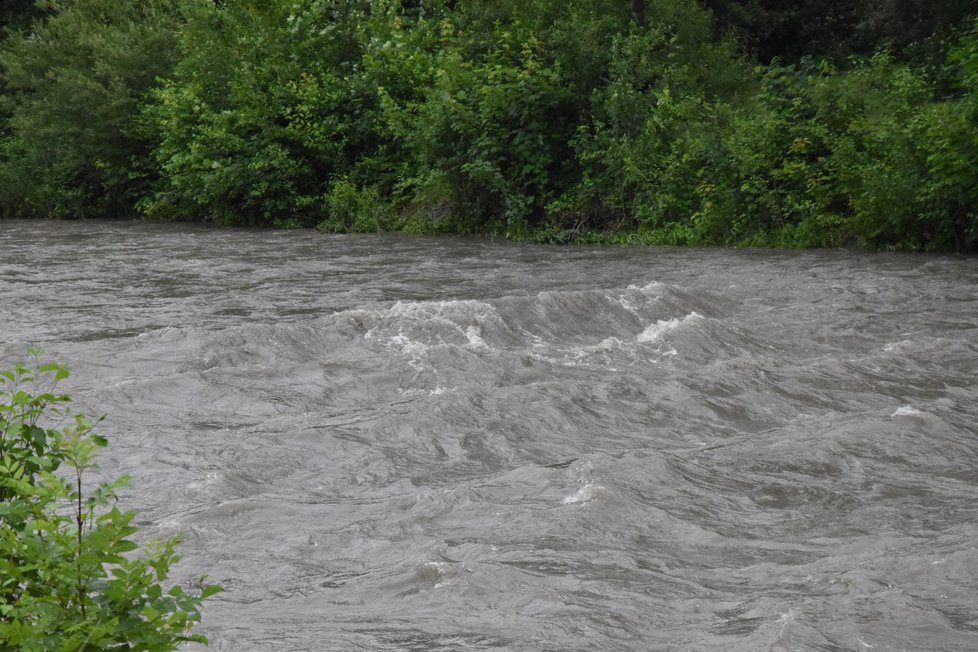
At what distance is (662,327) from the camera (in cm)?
1142

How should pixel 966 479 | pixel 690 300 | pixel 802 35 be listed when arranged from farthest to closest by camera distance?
pixel 802 35, pixel 690 300, pixel 966 479

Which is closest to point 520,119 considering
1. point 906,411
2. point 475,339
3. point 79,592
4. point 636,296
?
point 636,296

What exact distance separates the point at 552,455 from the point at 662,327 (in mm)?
4132

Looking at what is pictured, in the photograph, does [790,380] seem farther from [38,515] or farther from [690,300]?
[38,515]

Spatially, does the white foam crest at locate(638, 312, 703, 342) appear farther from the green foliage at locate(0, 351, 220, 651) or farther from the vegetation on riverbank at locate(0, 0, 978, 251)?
the green foliage at locate(0, 351, 220, 651)

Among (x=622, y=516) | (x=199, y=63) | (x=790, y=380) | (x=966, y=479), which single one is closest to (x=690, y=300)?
(x=790, y=380)

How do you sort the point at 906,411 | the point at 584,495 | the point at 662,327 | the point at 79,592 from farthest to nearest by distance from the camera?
the point at 662,327, the point at 906,411, the point at 584,495, the point at 79,592

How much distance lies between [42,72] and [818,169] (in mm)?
21787

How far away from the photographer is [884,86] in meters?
19.5

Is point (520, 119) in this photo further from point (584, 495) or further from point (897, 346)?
point (584, 495)

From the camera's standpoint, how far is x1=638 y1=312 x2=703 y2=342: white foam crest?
11119mm

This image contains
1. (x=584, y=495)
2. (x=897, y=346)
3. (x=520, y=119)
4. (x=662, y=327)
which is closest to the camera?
(x=584, y=495)

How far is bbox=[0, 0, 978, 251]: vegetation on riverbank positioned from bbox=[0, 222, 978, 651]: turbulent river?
4147mm

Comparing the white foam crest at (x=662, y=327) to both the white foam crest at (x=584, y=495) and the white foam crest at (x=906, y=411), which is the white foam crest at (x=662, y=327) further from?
the white foam crest at (x=584, y=495)
